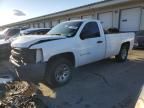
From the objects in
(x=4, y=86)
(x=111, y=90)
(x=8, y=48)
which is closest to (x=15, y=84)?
(x=4, y=86)

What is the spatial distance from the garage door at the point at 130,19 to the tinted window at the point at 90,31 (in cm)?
1327

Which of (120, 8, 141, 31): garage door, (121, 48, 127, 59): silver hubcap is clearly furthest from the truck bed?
(120, 8, 141, 31): garage door

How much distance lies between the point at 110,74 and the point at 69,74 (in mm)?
1727

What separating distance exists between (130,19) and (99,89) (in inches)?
624

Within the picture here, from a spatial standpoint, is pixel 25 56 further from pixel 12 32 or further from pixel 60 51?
pixel 12 32

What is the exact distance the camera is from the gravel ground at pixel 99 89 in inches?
171

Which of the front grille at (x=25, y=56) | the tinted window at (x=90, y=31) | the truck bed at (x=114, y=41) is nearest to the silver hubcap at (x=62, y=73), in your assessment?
the front grille at (x=25, y=56)

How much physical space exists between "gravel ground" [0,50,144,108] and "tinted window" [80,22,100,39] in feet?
4.50

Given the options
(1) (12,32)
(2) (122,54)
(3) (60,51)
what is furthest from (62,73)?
(1) (12,32)

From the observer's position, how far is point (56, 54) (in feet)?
16.6

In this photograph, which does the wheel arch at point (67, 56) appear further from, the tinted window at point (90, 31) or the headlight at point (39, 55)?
the tinted window at point (90, 31)

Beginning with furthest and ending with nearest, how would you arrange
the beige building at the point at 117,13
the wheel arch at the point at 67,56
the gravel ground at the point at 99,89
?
the beige building at the point at 117,13
the wheel arch at the point at 67,56
the gravel ground at the point at 99,89

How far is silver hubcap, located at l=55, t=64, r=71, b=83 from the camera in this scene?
532 cm

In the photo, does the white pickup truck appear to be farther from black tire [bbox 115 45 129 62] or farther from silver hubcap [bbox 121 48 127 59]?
silver hubcap [bbox 121 48 127 59]
